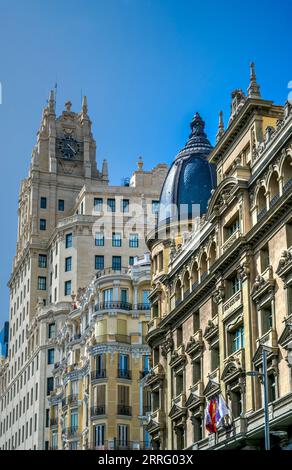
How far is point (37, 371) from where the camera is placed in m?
119

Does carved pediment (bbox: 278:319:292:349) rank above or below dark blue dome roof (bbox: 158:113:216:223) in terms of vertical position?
below

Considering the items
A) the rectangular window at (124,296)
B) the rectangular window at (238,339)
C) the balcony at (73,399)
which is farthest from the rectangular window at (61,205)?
the rectangular window at (238,339)

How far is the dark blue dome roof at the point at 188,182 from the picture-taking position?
74812 mm

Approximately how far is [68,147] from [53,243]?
58.3 ft

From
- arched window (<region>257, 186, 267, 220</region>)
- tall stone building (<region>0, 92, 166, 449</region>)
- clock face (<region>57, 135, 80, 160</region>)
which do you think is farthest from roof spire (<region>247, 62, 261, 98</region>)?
clock face (<region>57, 135, 80, 160</region>)

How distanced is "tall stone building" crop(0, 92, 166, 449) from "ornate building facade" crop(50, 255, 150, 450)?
17081mm

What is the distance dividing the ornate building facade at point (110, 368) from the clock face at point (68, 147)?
4076 cm

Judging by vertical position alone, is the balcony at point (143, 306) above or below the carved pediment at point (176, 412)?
above

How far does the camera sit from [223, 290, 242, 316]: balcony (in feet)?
190

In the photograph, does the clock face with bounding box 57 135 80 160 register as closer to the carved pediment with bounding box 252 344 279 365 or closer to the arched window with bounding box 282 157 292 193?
the arched window with bounding box 282 157 292 193

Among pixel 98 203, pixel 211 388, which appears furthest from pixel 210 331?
pixel 98 203

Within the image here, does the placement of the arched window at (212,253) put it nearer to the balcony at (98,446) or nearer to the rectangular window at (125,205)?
the balcony at (98,446)
